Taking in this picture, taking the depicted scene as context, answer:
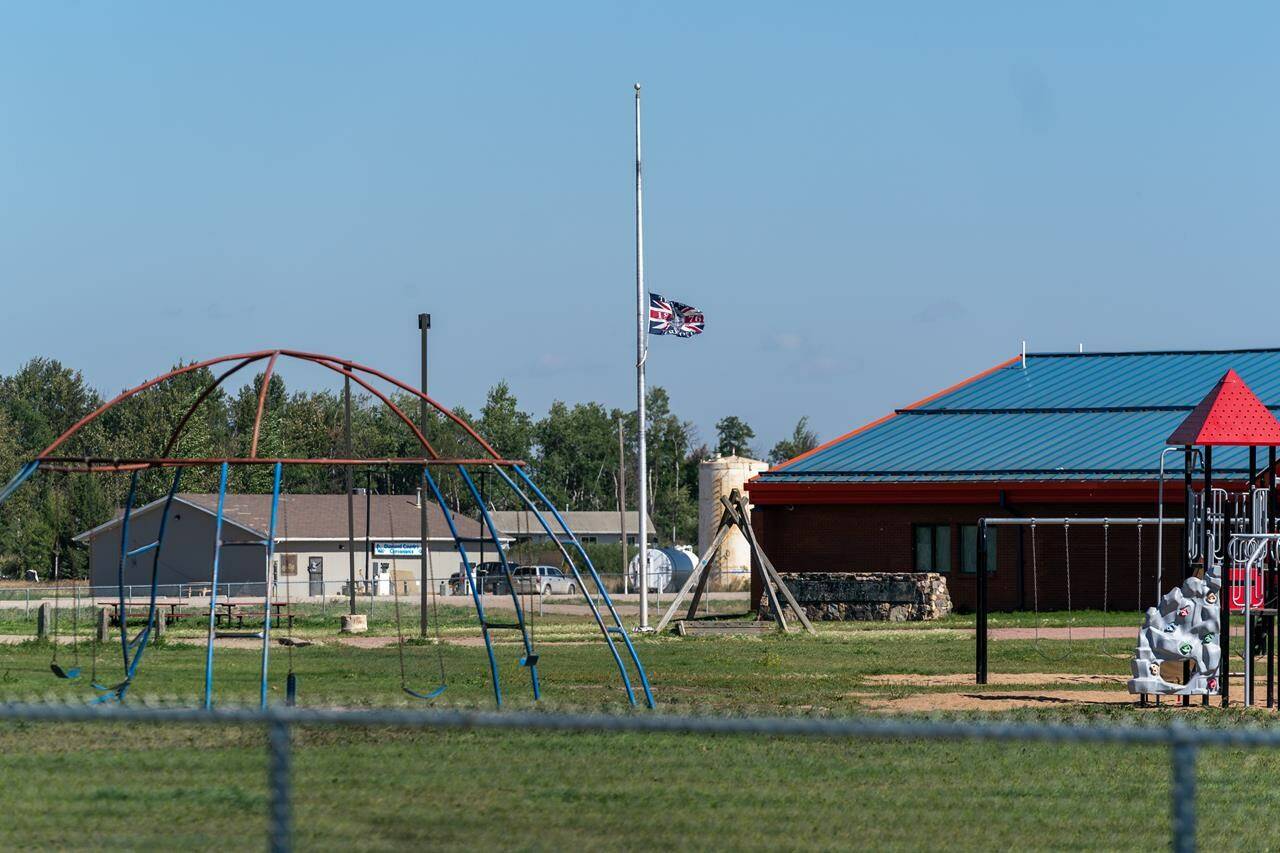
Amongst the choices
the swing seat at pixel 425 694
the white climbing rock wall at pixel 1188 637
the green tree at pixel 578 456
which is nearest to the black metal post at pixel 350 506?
the swing seat at pixel 425 694

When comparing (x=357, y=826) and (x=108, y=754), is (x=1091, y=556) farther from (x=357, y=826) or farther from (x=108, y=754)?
(x=357, y=826)

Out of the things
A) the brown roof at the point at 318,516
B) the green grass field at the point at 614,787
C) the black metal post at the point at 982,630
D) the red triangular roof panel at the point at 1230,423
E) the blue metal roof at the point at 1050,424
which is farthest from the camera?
the brown roof at the point at 318,516

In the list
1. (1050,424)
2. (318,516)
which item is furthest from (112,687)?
(318,516)

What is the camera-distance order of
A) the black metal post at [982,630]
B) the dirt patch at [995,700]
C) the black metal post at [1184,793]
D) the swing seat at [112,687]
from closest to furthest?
the black metal post at [1184,793]
the swing seat at [112,687]
the dirt patch at [995,700]
the black metal post at [982,630]

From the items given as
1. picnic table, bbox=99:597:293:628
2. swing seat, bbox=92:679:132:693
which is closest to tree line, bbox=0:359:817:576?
picnic table, bbox=99:597:293:628

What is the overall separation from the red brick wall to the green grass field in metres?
22.0

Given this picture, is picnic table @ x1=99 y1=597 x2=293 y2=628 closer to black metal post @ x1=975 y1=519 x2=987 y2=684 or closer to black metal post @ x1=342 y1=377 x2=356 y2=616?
black metal post @ x1=342 y1=377 x2=356 y2=616

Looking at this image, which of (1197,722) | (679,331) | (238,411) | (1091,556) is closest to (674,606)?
(679,331)

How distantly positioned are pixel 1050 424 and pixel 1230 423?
26.1 metres

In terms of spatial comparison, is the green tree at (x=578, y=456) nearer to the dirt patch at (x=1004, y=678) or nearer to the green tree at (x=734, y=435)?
the green tree at (x=734, y=435)

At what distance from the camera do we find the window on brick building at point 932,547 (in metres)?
42.3

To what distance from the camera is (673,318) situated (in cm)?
3709

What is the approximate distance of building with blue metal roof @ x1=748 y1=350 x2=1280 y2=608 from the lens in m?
40.2

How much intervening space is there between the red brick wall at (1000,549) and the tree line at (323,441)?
46.6m
